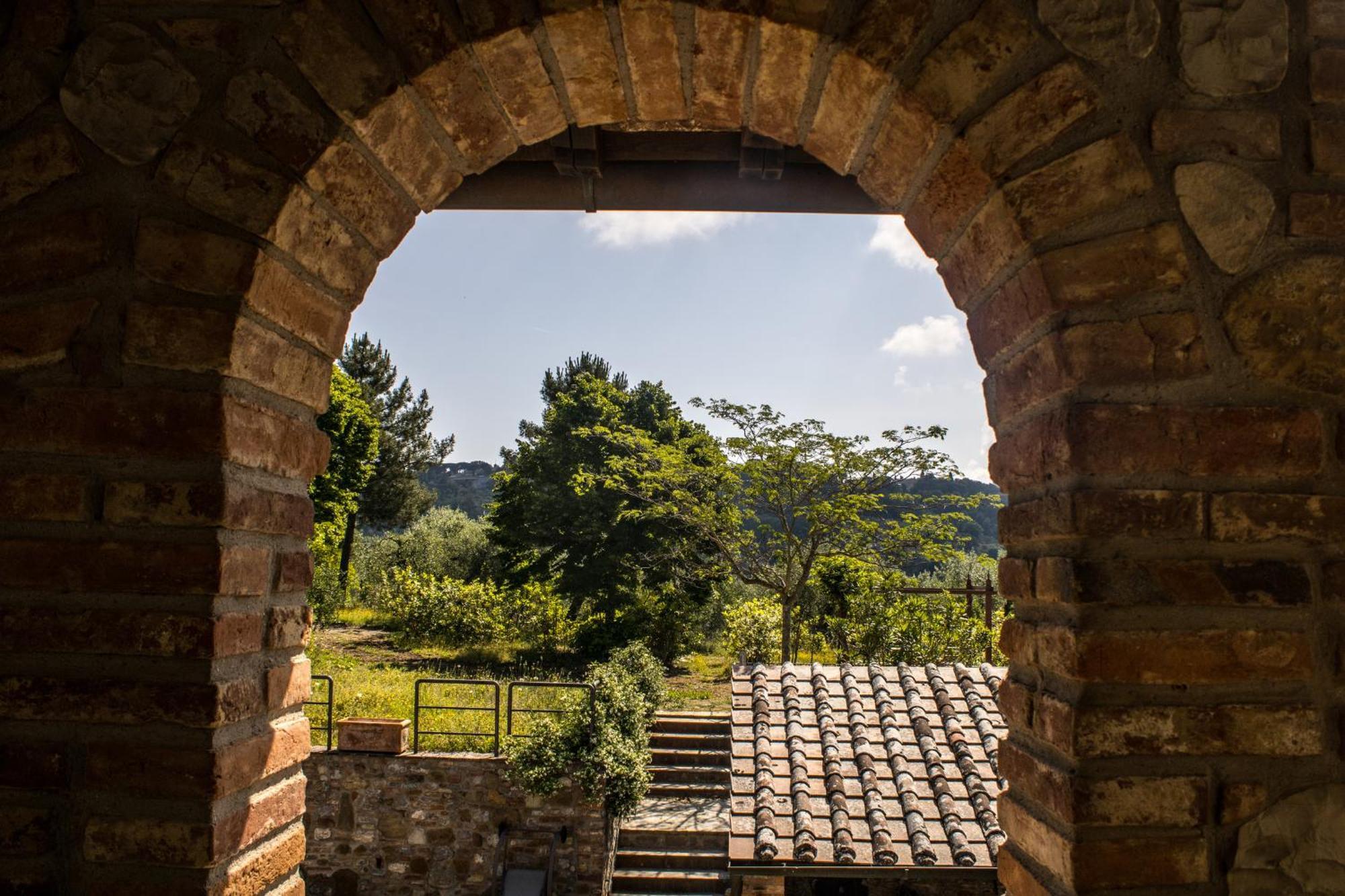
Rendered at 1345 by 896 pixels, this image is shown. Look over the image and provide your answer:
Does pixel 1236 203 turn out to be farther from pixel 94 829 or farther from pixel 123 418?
pixel 94 829

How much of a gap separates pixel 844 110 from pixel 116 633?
135cm

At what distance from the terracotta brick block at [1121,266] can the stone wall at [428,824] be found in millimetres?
8610

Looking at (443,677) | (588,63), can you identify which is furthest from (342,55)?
(443,677)

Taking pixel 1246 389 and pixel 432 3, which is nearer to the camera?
pixel 1246 389

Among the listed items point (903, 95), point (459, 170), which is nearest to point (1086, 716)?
point (903, 95)

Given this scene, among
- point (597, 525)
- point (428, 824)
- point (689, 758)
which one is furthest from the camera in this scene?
point (597, 525)

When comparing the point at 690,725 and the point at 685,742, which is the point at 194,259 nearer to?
the point at 685,742

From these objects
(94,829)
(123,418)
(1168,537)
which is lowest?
(94,829)

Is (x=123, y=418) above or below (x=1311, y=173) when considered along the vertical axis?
below

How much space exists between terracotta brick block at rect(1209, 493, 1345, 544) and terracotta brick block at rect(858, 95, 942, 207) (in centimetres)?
55

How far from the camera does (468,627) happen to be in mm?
17234

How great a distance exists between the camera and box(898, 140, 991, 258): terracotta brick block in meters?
1.18

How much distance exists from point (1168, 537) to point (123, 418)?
1.48 m

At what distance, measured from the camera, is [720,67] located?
1287mm
